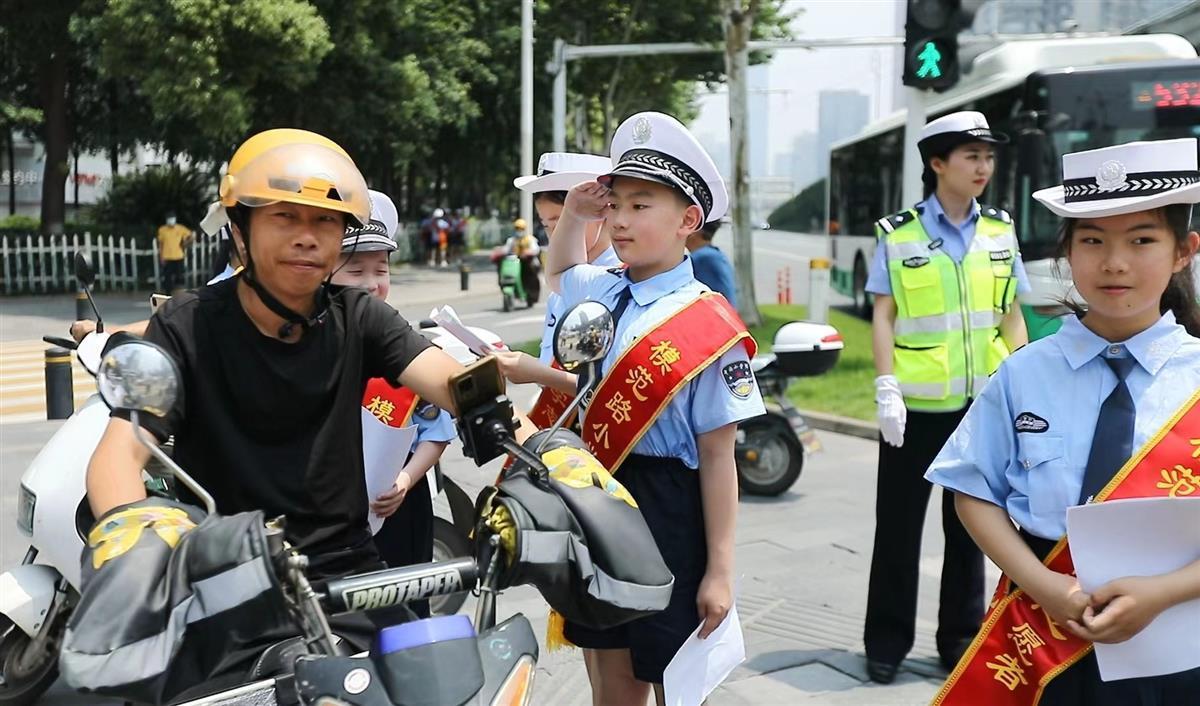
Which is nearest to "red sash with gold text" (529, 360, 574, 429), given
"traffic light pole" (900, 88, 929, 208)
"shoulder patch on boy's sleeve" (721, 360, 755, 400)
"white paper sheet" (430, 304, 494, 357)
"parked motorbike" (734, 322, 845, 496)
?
"white paper sheet" (430, 304, 494, 357)

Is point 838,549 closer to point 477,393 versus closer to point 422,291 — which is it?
point 477,393

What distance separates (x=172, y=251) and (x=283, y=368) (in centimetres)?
2024

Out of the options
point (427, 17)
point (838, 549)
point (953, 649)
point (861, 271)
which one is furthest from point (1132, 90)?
point (427, 17)

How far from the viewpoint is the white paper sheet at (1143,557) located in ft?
6.68

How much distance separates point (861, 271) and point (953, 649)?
1674 centimetres

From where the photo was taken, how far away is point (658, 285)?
9.55 ft

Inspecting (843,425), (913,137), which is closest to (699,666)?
(913,137)

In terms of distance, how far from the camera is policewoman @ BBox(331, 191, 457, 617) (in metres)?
3.62

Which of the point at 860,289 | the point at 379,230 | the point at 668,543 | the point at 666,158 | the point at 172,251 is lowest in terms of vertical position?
the point at 860,289

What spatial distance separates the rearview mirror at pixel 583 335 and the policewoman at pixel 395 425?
1.58 meters

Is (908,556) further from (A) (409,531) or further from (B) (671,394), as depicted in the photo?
(B) (671,394)

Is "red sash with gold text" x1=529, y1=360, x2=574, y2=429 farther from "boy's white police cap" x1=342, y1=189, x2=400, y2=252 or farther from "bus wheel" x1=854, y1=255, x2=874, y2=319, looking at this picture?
"bus wheel" x1=854, y1=255, x2=874, y2=319

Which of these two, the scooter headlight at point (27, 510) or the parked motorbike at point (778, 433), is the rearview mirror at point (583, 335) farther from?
the parked motorbike at point (778, 433)

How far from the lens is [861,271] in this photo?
2069cm
